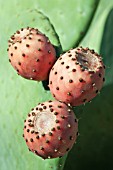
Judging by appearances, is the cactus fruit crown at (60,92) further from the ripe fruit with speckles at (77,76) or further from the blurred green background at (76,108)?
the blurred green background at (76,108)

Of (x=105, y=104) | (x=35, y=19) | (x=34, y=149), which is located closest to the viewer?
(x=34, y=149)

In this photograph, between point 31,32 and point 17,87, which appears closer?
point 31,32

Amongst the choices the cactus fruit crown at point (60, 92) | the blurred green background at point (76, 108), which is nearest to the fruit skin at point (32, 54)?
the cactus fruit crown at point (60, 92)

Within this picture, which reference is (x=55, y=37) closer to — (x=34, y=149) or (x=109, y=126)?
(x=109, y=126)

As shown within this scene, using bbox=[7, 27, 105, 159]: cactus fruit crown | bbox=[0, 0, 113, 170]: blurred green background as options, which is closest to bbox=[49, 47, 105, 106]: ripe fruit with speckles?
bbox=[7, 27, 105, 159]: cactus fruit crown

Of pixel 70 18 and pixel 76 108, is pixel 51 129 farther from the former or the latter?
pixel 70 18

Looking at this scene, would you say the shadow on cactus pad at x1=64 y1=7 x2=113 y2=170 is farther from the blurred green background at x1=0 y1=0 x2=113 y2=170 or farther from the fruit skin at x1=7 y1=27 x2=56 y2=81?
the fruit skin at x1=7 y1=27 x2=56 y2=81

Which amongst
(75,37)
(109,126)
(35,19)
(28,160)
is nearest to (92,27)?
(75,37)
